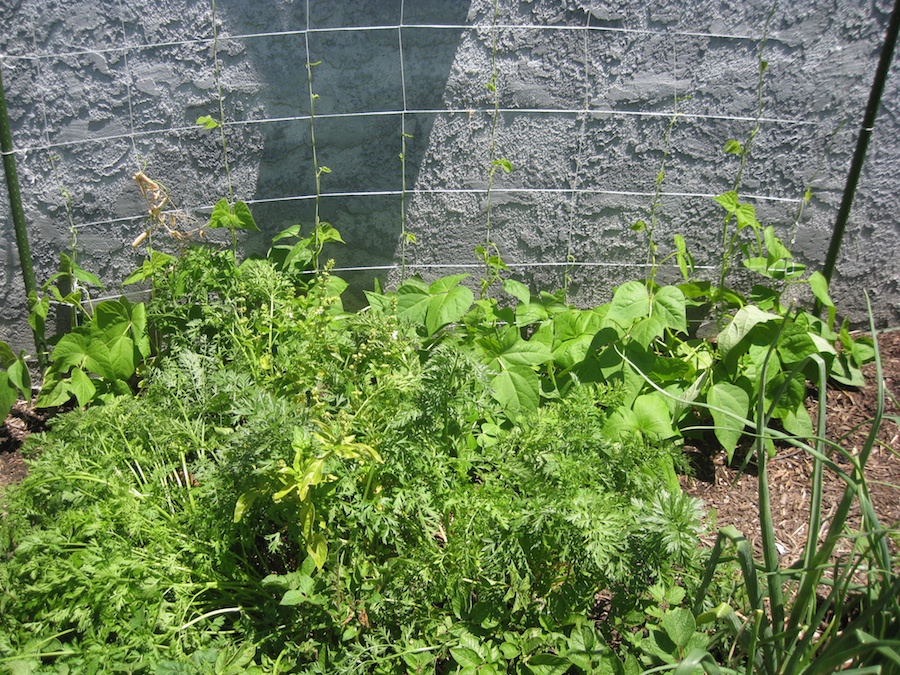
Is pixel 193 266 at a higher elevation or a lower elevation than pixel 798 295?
higher

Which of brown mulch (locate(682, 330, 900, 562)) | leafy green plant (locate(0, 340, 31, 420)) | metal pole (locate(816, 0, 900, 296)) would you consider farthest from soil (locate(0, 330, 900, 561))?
metal pole (locate(816, 0, 900, 296))

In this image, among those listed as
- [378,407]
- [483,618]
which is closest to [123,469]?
[378,407]

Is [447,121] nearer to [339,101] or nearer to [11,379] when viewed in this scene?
[339,101]

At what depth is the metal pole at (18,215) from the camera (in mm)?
2969

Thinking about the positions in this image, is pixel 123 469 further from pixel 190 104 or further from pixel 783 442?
pixel 783 442

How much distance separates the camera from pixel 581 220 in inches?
132

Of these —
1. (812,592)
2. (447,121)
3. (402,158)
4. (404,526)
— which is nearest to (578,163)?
(447,121)

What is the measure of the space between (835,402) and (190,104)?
3020 millimetres

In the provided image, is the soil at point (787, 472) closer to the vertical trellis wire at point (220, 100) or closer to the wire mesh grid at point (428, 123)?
the wire mesh grid at point (428, 123)

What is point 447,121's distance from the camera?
3.17 meters

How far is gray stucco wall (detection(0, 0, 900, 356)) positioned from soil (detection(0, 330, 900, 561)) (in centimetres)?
53

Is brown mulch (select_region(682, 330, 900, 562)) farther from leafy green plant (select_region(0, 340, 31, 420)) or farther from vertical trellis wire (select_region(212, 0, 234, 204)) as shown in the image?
leafy green plant (select_region(0, 340, 31, 420))

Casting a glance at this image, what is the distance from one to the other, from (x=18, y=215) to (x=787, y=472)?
3303mm

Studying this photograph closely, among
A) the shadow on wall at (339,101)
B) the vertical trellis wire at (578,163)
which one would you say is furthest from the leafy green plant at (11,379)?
the vertical trellis wire at (578,163)
